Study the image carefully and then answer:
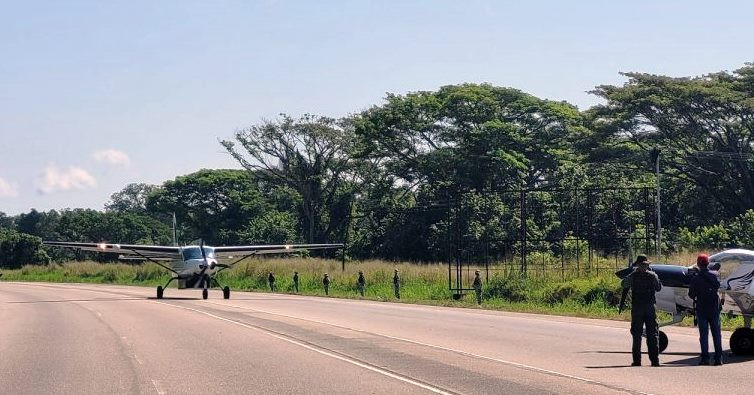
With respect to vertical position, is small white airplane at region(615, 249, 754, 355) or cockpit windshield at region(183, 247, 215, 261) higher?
cockpit windshield at region(183, 247, 215, 261)

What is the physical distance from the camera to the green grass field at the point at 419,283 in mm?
29823

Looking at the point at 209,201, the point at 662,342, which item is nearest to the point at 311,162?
the point at 209,201

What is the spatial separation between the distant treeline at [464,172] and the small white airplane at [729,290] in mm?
18384

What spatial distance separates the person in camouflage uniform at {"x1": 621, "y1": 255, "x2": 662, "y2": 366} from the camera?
13547mm

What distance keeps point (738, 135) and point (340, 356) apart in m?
43.4

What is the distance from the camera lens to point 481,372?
12.7 m

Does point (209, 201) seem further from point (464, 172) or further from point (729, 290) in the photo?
point (729, 290)

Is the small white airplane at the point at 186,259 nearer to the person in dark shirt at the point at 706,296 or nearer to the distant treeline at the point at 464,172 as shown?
the distant treeline at the point at 464,172

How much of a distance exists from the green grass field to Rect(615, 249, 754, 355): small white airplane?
6028mm

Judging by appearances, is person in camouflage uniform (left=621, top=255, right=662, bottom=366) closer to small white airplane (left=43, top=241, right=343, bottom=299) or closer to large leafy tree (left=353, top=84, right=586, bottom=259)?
small white airplane (left=43, top=241, right=343, bottom=299)

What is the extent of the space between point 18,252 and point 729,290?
307 feet

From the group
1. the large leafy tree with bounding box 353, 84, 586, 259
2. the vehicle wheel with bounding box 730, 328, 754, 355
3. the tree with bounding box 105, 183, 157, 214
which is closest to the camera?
the vehicle wheel with bounding box 730, 328, 754, 355

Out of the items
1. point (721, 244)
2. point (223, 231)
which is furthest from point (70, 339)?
point (223, 231)

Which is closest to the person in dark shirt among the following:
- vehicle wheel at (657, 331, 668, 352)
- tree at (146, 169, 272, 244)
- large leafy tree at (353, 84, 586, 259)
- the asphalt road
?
the asphalt road
